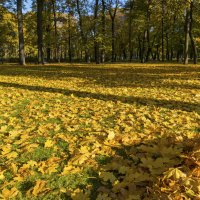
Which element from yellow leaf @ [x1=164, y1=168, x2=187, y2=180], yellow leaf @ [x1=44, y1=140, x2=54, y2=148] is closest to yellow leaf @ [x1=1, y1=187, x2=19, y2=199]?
yellow leaf @ [x1=44, y1=140, x2=54, y2=148]

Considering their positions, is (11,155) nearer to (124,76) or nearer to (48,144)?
(48,144)

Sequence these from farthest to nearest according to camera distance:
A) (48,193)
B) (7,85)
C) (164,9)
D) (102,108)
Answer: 1. (164,9)
2. (7,85)
3. (102,108)
4. (48,193)

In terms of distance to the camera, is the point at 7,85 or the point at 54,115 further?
the point at 7,85

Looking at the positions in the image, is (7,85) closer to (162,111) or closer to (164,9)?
(162,111)

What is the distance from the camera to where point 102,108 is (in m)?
7.66

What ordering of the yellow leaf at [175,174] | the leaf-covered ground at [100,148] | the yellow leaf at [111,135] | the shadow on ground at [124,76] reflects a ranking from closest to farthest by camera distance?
the yellow leaf at [175,174]
the leaf-covered ground at [100,148]
the yellow leaf at [111,135]
the shadow on ground at [124,76]

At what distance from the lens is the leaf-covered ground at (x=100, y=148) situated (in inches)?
137

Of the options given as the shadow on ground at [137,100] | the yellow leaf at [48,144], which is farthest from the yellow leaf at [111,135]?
the shadow on ground at [137,100]

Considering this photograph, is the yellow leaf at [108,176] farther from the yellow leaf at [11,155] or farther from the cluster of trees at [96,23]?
the cluster of trees at [96,23]

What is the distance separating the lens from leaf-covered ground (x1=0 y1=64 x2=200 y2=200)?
3.48 metres

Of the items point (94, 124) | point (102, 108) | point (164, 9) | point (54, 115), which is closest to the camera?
point (94, 124)

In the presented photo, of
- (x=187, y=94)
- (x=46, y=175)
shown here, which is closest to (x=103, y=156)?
(x=46, y=175)

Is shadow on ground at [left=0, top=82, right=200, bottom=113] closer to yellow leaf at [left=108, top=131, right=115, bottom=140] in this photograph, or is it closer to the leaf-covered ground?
the leaf-covered ground

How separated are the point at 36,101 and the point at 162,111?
364 centimetres
